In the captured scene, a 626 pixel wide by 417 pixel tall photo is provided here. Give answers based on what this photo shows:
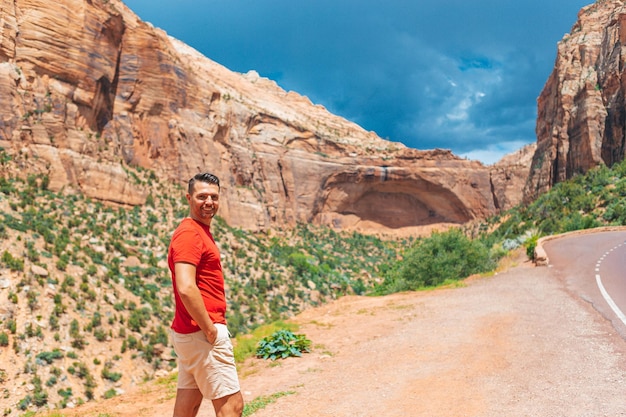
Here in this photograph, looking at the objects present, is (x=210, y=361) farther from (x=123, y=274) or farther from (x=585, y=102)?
(x=585, y=102)

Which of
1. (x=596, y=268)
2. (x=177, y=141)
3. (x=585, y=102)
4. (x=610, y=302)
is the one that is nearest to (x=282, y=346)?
(x=610, y=302)

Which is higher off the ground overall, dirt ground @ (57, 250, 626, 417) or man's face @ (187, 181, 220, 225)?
man's face @ (187, 181, 220, 225)

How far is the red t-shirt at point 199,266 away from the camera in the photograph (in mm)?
3006

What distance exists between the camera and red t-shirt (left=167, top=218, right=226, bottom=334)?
301cm

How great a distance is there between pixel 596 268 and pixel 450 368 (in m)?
10.9

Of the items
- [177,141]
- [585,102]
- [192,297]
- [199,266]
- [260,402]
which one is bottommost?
[260,402]

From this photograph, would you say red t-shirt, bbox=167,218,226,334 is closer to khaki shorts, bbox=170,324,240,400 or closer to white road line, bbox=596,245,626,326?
khaki shorts, bbox=170,324,240,400

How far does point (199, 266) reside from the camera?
3.11 metres

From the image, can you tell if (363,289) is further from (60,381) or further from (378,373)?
(378,373)

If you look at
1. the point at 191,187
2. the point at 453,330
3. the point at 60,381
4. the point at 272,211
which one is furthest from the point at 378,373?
the point at 272,211

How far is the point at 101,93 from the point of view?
28203mm

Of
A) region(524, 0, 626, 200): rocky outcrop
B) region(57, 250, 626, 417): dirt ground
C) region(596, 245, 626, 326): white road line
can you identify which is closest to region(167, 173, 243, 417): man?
region(57, 250, 626, 417): dirt ground

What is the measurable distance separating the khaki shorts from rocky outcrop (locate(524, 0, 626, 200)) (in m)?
42.9

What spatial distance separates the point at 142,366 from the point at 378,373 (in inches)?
482
